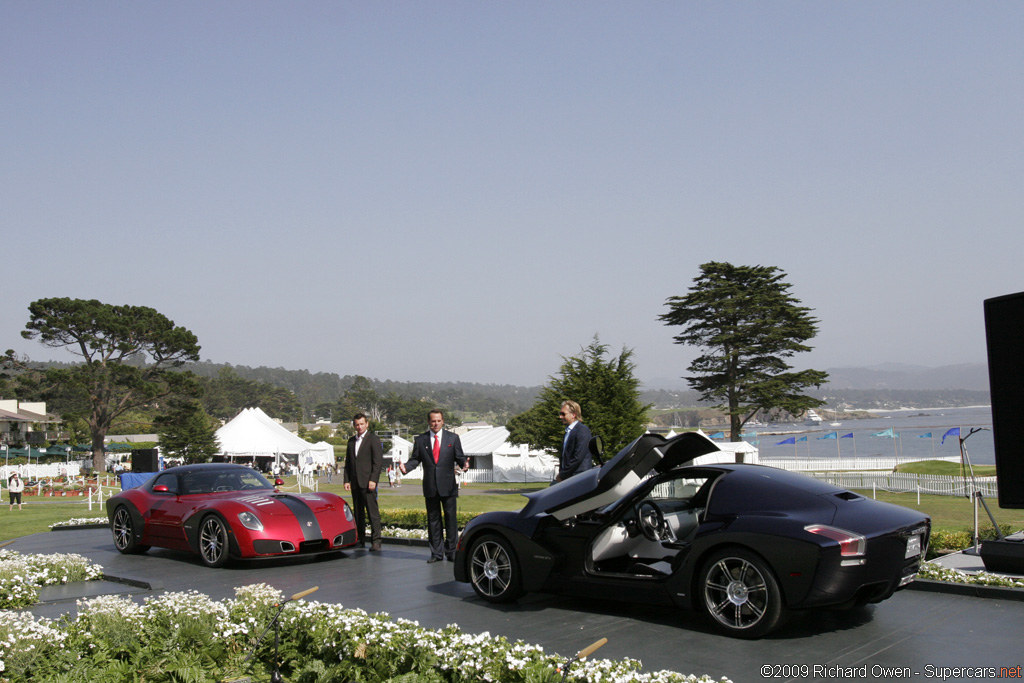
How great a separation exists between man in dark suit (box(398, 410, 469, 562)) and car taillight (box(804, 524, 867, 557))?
5.32 metres

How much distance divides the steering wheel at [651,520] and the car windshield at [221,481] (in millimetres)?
7086

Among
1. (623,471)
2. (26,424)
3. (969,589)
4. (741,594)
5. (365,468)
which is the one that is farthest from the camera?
(26,424)

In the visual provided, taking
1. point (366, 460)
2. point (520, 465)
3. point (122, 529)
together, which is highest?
point (366, 460)

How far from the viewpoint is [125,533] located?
39.2 feet

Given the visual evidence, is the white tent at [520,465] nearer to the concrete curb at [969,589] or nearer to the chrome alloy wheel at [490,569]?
the chrome alloy wheel at [490,569]

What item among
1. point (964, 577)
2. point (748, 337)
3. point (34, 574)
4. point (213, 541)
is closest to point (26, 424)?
point (748, 337)

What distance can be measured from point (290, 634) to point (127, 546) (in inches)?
284

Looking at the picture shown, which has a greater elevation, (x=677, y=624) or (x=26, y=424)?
(x=26, y=424)

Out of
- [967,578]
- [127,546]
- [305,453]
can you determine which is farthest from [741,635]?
[305,453]

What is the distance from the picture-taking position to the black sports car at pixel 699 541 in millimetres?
5570

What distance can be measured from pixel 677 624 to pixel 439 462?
15.0ft

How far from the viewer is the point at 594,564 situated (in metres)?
6.90

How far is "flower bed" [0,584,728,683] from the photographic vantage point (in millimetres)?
5023

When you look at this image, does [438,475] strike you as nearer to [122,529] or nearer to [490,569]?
[490,569]
